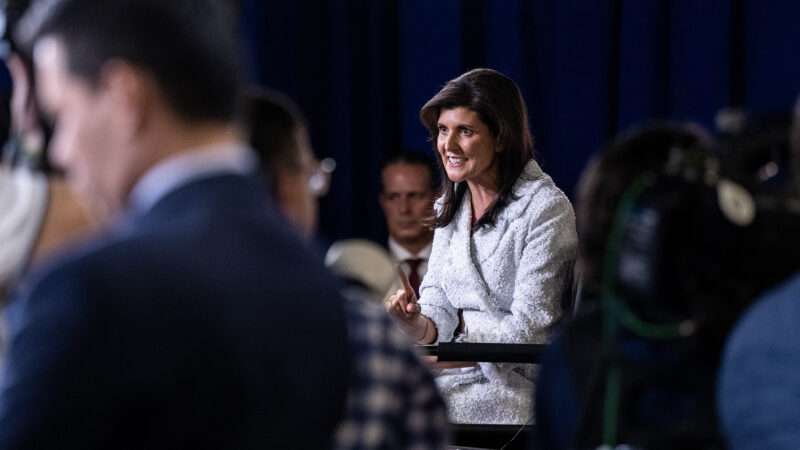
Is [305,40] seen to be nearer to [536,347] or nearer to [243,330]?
[536,347]

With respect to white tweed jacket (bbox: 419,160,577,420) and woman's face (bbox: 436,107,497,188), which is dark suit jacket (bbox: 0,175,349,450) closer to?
white tweed jacket (bbox: 419,160,577,420)

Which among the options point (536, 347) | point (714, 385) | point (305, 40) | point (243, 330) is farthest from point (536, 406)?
point (305, 40)

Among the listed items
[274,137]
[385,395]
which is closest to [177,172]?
[385,395]

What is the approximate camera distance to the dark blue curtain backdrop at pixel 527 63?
3.50 meters

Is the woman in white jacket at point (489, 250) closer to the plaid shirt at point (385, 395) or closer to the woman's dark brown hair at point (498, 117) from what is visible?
the woman's dark brown hair at point (498, 117)

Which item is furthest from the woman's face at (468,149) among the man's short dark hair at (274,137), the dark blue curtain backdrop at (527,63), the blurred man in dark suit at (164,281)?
the blurred man in dark suit at (164,281)

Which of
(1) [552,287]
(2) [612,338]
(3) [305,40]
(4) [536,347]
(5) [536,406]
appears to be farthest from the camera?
(3) [305,40]

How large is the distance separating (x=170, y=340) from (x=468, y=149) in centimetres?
186

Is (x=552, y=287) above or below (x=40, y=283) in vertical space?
Result: below

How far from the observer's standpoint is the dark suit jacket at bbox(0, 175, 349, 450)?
929mm

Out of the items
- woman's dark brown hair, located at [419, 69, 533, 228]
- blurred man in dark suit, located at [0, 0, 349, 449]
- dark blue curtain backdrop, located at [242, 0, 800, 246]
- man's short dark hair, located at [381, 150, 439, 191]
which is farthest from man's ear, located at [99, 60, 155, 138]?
man's short dark hair, located at [381, 150, 439, 191]

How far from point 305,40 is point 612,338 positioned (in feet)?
9.34

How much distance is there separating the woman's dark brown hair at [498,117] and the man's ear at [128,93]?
1772 millimetres

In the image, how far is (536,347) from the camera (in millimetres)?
2434
